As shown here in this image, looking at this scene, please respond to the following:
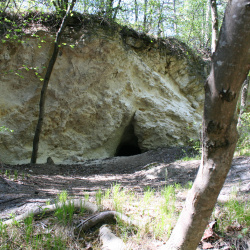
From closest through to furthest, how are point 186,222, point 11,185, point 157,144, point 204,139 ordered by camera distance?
point 204,139
point 186,222
point 11,185
point 157,144

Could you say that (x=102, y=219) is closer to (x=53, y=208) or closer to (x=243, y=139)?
(x=53, y=208)

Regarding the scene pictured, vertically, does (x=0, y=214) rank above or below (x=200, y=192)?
below

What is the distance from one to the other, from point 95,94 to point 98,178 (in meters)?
3.66

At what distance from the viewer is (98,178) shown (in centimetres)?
566

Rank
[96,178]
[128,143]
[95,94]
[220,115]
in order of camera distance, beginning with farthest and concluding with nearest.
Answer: [128,143] < [95,94] < [96,178] < [220,115]

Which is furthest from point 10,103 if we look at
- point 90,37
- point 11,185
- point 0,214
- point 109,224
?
point 109,224

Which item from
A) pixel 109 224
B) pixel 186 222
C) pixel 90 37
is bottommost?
pixel 109 224

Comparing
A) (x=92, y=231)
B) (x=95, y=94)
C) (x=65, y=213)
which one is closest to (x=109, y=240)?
(x=92, y=231)

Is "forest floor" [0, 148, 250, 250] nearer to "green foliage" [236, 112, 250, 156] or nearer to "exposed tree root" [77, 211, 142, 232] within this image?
"exposed tree root" [77, 211, 142, 232]

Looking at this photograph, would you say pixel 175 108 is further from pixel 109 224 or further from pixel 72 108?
pixel 109 224

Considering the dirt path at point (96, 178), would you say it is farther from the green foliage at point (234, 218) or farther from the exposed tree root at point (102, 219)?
the exposed tree root at point (102, 219)

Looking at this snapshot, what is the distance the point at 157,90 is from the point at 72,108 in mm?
3785

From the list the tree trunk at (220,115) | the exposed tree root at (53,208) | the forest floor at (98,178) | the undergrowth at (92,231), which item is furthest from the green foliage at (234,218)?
the exposed tree root at (53,208)

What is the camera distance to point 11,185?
3.94 metres
